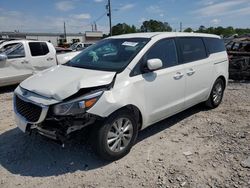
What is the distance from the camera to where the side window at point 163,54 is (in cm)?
387

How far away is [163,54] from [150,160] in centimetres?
173

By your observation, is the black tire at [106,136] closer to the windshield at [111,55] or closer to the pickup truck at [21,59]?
the windshield at [111,55]

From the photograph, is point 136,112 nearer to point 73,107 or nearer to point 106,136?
point 106,136

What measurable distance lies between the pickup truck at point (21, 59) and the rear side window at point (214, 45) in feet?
13.4

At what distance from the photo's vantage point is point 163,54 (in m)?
4.30

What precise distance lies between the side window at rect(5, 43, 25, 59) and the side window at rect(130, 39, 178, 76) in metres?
5.51

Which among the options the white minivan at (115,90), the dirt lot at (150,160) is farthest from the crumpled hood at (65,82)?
the dirt lot at (150,160)

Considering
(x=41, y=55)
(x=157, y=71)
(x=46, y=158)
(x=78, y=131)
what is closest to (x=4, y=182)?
(x=46, y=158)

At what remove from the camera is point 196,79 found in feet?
16.2

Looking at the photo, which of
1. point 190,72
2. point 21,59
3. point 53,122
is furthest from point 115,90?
point 21,59

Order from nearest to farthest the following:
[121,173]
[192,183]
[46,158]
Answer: [192,183], [121,173], [46,158]

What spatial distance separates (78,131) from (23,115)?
891 mm

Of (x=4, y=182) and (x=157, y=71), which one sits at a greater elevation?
(x=157, y=71)

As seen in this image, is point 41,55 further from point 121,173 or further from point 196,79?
point 121,173
